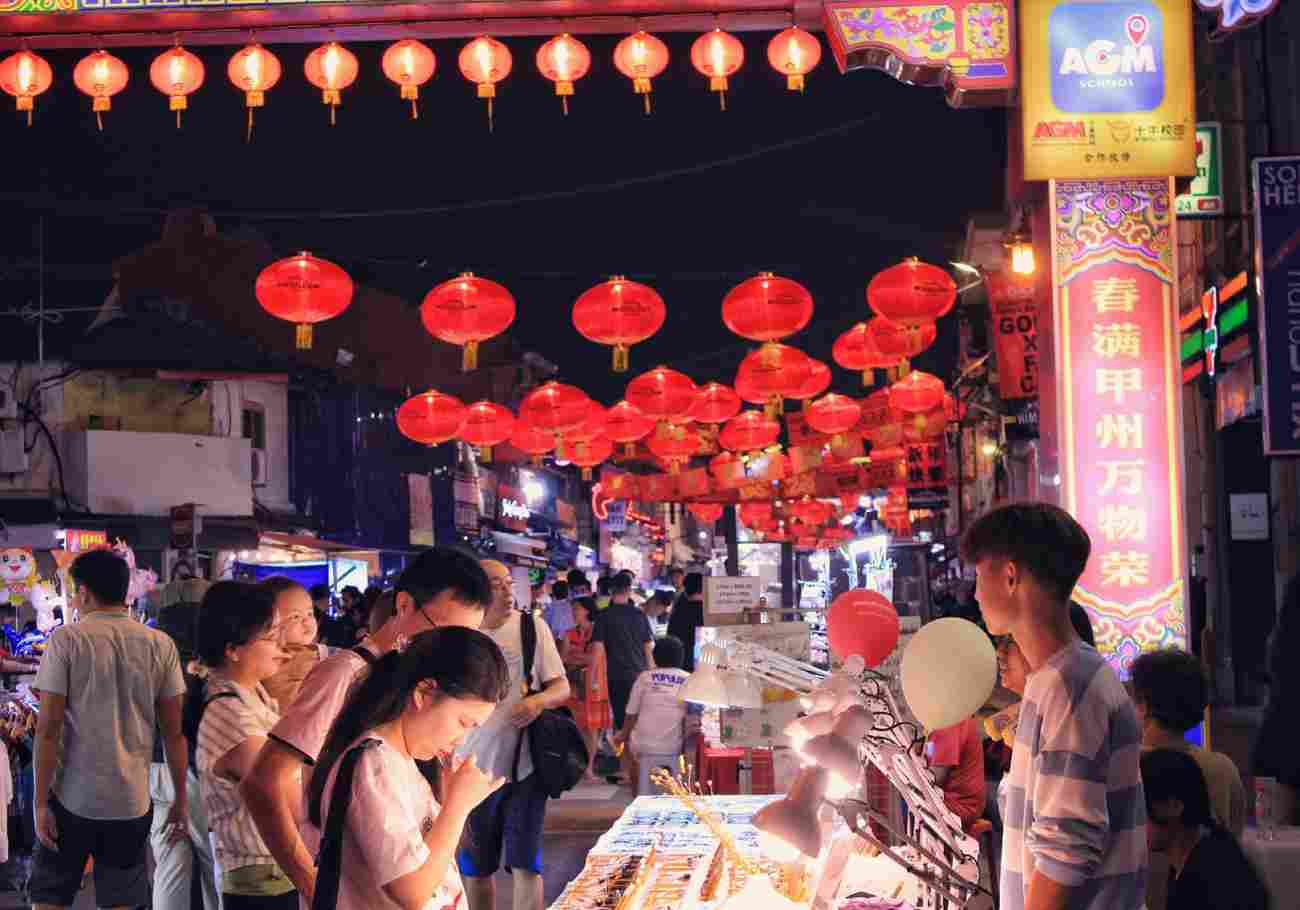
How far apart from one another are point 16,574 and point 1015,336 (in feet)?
39.8

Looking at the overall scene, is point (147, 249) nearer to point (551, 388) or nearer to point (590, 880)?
point (551, 388)

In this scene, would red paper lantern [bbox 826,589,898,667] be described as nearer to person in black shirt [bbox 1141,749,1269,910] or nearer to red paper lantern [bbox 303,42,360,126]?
person in black shirt [bbox 1141,749,1269,910]

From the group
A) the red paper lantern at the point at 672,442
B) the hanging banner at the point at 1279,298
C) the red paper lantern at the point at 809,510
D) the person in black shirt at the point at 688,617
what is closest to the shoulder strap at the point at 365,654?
the hanging banner at the point at 1279,298

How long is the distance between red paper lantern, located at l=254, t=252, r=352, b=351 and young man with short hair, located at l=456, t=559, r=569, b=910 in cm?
612

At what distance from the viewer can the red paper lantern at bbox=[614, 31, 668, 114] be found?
33.3 feet

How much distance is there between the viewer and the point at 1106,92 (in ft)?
30.9

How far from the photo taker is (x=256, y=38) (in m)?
9.97

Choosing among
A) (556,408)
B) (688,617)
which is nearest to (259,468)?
(556,408)

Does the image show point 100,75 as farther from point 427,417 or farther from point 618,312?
point 427,417

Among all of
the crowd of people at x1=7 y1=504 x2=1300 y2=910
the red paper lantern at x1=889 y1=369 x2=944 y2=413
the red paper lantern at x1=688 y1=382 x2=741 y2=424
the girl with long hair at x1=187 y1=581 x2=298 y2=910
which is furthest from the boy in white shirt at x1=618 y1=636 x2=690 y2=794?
the red paper lantern at x1=889 y1=369 x2=944 y2=413

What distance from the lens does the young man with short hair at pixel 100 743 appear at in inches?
280

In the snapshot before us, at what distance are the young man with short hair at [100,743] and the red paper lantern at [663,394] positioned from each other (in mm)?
12719

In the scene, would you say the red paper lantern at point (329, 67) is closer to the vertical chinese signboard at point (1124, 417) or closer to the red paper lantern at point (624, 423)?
the vertical chinese signboard at point (1124, 417)

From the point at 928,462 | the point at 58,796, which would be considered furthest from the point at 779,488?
the point at 58,796
